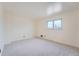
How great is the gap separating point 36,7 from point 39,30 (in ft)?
1.06

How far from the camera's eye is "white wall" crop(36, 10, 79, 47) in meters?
1.40

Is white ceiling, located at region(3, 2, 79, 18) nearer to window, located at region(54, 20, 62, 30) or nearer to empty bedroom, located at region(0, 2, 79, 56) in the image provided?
empty bedroom, located at region(0, 2, 79, 56)

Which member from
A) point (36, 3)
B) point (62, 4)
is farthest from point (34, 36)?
point (62, 4)

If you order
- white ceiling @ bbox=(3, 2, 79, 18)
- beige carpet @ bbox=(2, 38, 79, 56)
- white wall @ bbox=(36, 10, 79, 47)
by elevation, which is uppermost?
white ceiling @ bbox=(3, 2, 79, 18)

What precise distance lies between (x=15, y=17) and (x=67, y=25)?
72 cm

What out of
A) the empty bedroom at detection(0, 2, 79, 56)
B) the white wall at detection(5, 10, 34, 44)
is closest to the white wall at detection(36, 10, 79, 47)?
the empty bedroom at detection(0, 2, 79, 56)

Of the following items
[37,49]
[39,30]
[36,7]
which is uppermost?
[36,7]

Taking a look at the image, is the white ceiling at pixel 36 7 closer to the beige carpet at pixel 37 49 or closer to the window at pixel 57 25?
the window at pixel 57 25

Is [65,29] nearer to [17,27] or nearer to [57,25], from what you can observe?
[57,25]

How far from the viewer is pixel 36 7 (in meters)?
1.34

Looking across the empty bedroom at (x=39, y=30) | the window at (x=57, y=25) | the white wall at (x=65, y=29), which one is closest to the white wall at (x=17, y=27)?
the empty bedroom at (x=39, y=30)

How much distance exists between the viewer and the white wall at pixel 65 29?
4.60 ft

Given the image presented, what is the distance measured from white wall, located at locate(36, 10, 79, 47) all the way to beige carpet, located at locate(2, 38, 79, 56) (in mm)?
83

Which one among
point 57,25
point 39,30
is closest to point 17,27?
point 39,30
